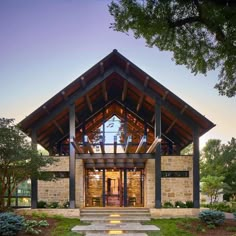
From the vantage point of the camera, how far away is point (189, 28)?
8.96 m

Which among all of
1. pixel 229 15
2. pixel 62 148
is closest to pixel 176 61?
pixel 229 15

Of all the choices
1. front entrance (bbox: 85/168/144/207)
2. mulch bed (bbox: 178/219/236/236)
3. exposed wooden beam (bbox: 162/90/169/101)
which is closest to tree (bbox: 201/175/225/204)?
front entrance (bbox: 85/168/144/207)

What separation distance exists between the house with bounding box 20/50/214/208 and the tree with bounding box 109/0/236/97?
7.34 metres

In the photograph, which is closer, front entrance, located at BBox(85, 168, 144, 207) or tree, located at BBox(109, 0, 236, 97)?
tree, located at BBox(109, 0, 236, 97)

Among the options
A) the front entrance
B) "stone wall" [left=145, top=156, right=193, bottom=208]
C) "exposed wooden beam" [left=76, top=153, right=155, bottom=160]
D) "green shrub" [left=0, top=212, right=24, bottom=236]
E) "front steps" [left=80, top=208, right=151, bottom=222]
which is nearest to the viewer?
"green shrub" [left=0, top=212, right=24, bottom=236]

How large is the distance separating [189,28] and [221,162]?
2730cm

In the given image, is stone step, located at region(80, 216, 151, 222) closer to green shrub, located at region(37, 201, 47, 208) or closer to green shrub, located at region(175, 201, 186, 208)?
green shrub, located at region(175, 201, 186, 208)

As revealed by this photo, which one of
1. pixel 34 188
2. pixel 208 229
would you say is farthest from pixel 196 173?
pixel 34 188

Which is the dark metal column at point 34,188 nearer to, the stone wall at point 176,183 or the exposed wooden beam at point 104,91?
the exposed wooden beam at point 104,91

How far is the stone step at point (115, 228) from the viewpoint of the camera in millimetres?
14039

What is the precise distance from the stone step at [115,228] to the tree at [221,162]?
17439 millimetres

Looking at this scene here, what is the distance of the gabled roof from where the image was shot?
726 inches

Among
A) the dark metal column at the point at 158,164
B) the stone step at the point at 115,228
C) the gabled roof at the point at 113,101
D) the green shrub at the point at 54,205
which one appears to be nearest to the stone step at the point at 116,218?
the dark metal column at the point at 158,164

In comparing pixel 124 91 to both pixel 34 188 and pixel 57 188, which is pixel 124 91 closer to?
pixel 57 188
